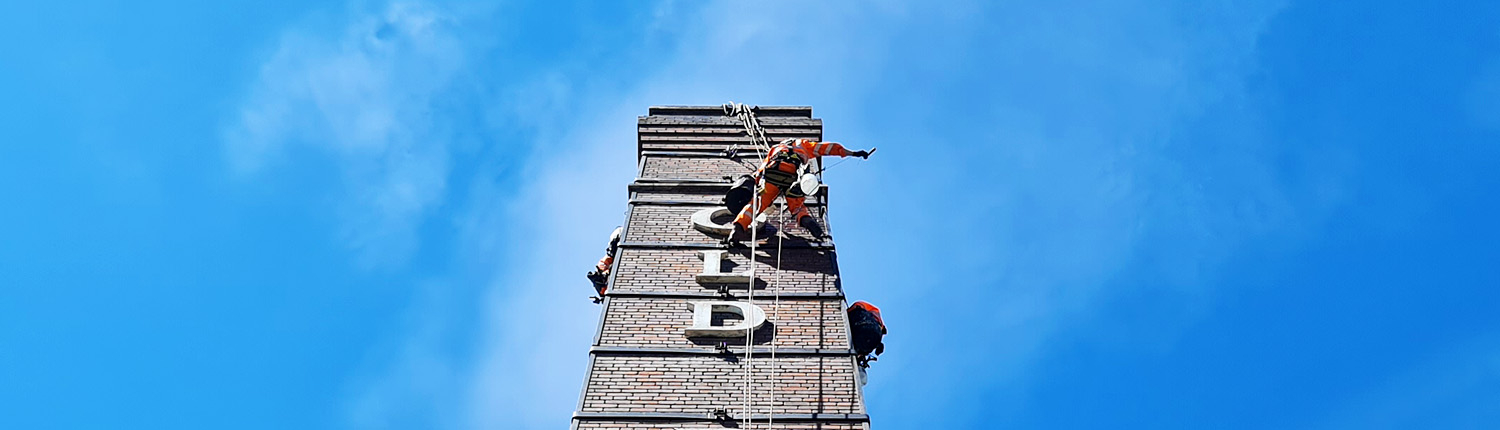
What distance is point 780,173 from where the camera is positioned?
2288 centimetres

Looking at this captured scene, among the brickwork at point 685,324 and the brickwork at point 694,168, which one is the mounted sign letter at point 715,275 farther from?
the brickwork at point 694,168

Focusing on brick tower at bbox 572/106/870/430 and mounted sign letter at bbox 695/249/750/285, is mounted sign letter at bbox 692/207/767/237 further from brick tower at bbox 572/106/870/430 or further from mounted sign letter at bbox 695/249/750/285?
mounted sign letter at bbox 695/249/750/285

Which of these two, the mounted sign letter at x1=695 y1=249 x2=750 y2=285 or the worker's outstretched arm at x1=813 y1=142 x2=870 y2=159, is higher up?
the worker's outstretched arm at x1=813 y1=142 x2=870 y2=159

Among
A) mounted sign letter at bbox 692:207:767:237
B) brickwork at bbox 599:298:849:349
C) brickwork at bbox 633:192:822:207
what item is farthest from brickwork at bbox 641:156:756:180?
brickwork at bbox 599:298:849:349

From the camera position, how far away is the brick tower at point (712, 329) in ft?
58.2

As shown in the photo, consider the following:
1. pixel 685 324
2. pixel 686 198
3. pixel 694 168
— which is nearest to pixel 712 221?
pixel 686 198

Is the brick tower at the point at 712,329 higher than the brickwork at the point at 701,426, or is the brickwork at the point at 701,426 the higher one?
the brick tower at the point at 712,329

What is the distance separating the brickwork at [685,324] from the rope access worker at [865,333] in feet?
1.82

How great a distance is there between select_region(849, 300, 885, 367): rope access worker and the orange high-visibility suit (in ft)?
7.54

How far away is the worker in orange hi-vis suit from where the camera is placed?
2288cm

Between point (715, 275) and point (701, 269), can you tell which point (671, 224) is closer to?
Answer: point (701, 269)

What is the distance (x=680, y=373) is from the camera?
18688mm

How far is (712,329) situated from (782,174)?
13.1 feet

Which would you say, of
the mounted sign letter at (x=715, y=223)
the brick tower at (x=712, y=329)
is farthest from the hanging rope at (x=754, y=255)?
the mounted sign letter at (x=715, y=223)
